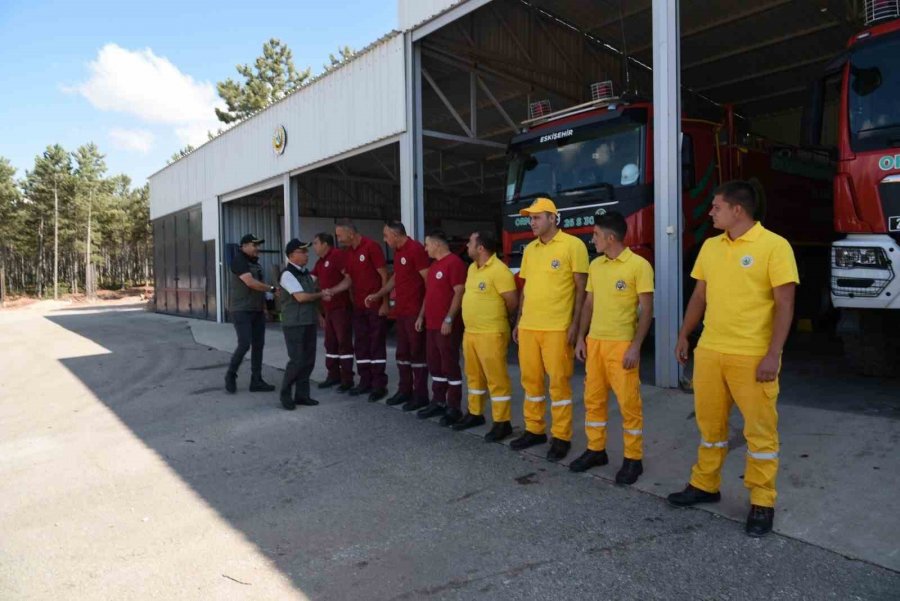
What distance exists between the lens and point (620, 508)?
355cm

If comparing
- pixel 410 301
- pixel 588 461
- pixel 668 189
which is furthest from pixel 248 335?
pixel 668 189

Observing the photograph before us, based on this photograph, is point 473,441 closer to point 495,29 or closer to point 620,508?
point 620,508

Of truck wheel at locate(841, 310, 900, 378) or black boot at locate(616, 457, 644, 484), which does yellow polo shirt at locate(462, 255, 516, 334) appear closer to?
black boot at locate(616, 457, 644, 484)

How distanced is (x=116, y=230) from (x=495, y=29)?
180ft

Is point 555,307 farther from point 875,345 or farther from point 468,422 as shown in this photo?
point 875,345

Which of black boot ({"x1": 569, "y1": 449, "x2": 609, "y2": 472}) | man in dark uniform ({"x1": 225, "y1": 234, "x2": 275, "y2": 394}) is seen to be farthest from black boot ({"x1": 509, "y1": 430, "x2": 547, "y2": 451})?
man in dark uniform ({"x1": 225, "y1": 234, "x2": 275, "y2": 394})

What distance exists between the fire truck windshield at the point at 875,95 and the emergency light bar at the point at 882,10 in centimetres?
48

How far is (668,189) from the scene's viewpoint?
5758 millimetres

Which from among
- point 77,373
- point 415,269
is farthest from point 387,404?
point 77,373

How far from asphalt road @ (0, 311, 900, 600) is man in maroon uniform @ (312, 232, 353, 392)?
114cm

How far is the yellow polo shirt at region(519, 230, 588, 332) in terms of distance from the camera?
14.4ft

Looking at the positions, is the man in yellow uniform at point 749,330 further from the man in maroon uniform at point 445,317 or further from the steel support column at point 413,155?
the steel support column at point 413,155

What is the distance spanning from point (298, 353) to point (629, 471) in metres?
3.82

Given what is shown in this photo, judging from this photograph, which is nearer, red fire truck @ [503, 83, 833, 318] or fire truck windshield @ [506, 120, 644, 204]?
red fire truck @ [503, 83, 833, 318]
